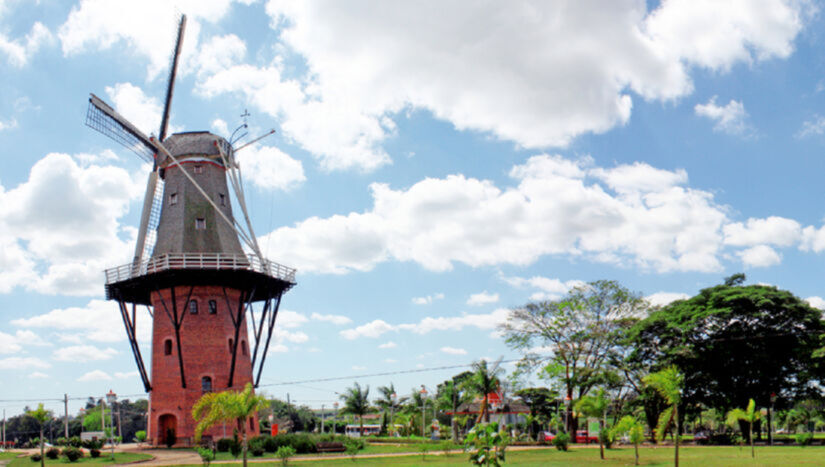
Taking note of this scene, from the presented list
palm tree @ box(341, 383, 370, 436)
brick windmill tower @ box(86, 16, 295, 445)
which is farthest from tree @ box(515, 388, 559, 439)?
brick windmill tower @ box(86, 16, 295, 445)

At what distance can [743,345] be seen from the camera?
143ft

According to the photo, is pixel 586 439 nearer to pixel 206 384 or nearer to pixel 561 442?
pixel 561 442

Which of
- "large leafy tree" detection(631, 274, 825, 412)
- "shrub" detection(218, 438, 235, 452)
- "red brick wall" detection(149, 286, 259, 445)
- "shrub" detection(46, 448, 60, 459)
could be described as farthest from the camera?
"large leafy tree" detection(631, 274, 825, 412)

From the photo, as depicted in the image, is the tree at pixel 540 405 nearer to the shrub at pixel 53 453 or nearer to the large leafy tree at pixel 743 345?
the large leafy tree at pixel 743 345

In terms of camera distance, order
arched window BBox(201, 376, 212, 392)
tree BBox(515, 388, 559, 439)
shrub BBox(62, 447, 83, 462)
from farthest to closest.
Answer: tree BBox(515, 388, 559, 439), arched window BBox(201, 376, 212, 392), shrub BBox(62, 447, 83, 462)

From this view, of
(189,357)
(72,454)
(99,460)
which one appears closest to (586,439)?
(189,357)

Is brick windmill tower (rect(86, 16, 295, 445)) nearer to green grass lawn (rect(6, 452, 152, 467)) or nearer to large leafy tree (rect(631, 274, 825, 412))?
green grass lawn (rect(6, 452, 152, 467))

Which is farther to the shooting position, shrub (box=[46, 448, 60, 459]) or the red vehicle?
Answer: the red vehicle

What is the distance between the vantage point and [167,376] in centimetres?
3894

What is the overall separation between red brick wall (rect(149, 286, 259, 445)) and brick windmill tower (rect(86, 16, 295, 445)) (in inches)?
2.2

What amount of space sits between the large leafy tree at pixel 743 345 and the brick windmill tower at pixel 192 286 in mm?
25423

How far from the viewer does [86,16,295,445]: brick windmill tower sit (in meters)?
38.5

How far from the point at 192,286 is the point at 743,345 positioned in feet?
112

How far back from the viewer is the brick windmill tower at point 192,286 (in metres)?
38.5
